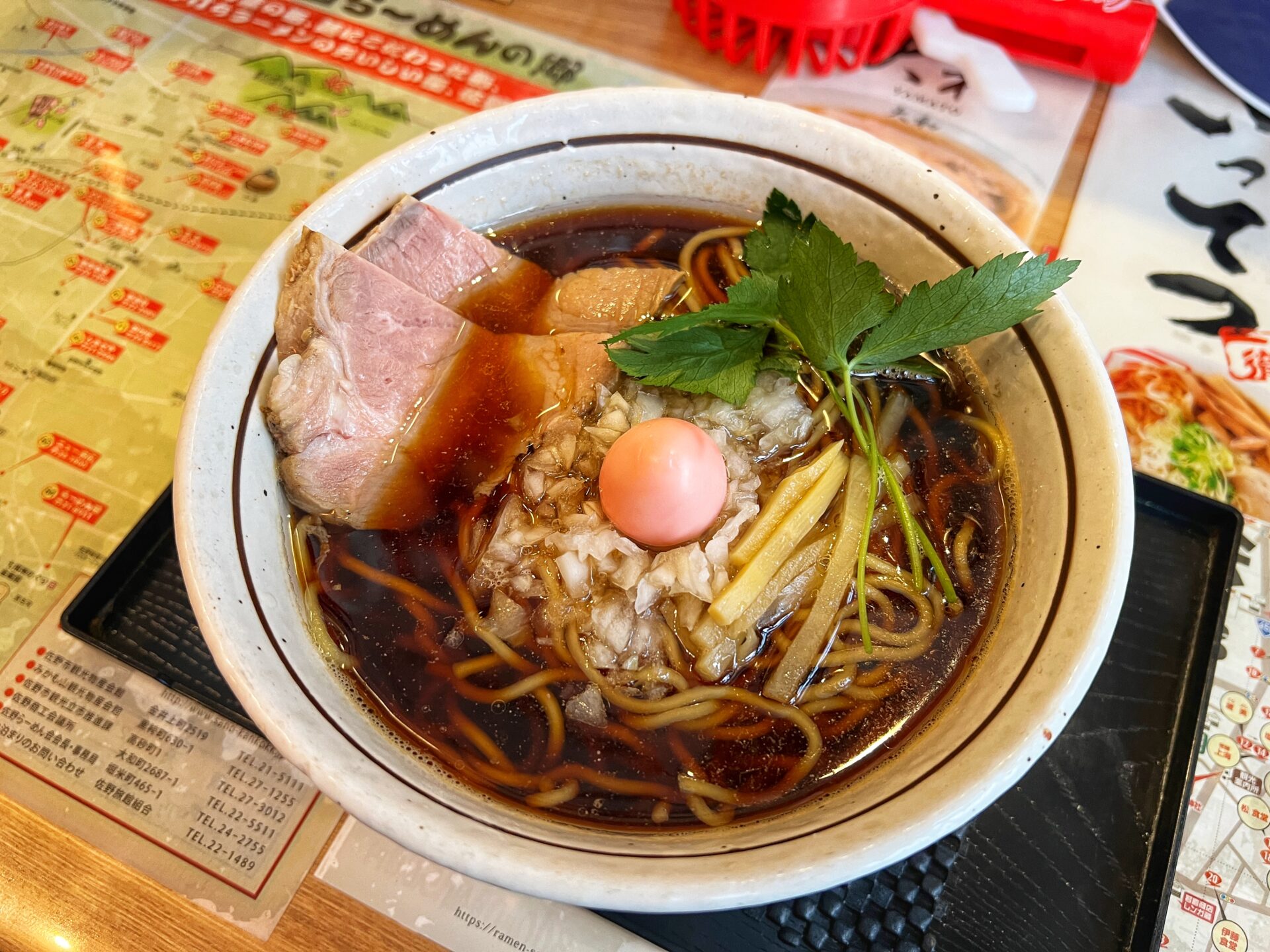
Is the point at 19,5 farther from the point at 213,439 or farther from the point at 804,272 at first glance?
the point at 804,272

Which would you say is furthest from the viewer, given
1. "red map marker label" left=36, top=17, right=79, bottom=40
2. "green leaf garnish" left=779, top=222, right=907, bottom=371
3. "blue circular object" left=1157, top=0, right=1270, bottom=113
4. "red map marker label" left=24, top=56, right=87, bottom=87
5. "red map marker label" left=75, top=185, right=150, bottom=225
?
"red map marker label" left=36, top=17, right=79, bottom=40

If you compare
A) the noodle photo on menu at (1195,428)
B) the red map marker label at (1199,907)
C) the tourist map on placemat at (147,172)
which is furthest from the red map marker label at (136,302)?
the red map marker label at (1199,907)

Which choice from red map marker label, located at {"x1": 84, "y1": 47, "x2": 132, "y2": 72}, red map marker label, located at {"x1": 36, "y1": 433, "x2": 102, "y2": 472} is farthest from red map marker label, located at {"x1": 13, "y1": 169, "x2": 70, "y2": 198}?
red map marker label, located at {"x1": 36, "y1": 433, "x2": 102, "y2": 472}

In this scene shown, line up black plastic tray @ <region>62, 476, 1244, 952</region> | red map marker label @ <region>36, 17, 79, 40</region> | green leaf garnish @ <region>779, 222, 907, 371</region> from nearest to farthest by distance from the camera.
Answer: black plastic tray @ <region>62, 476, 1244, 952</region> < green leaf garnish @ <region>779, 222, 907, 371</region> < red map marker label @ <region>36, 17, 79, 40</region>

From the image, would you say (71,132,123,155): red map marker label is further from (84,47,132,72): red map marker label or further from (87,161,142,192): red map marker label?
(84,47,132,72): red map marker label

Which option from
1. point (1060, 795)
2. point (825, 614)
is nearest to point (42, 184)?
point (825, 614)

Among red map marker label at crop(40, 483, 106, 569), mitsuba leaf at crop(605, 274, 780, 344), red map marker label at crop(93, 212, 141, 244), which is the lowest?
red map marker label at crop(40, 483, 106, 569)
